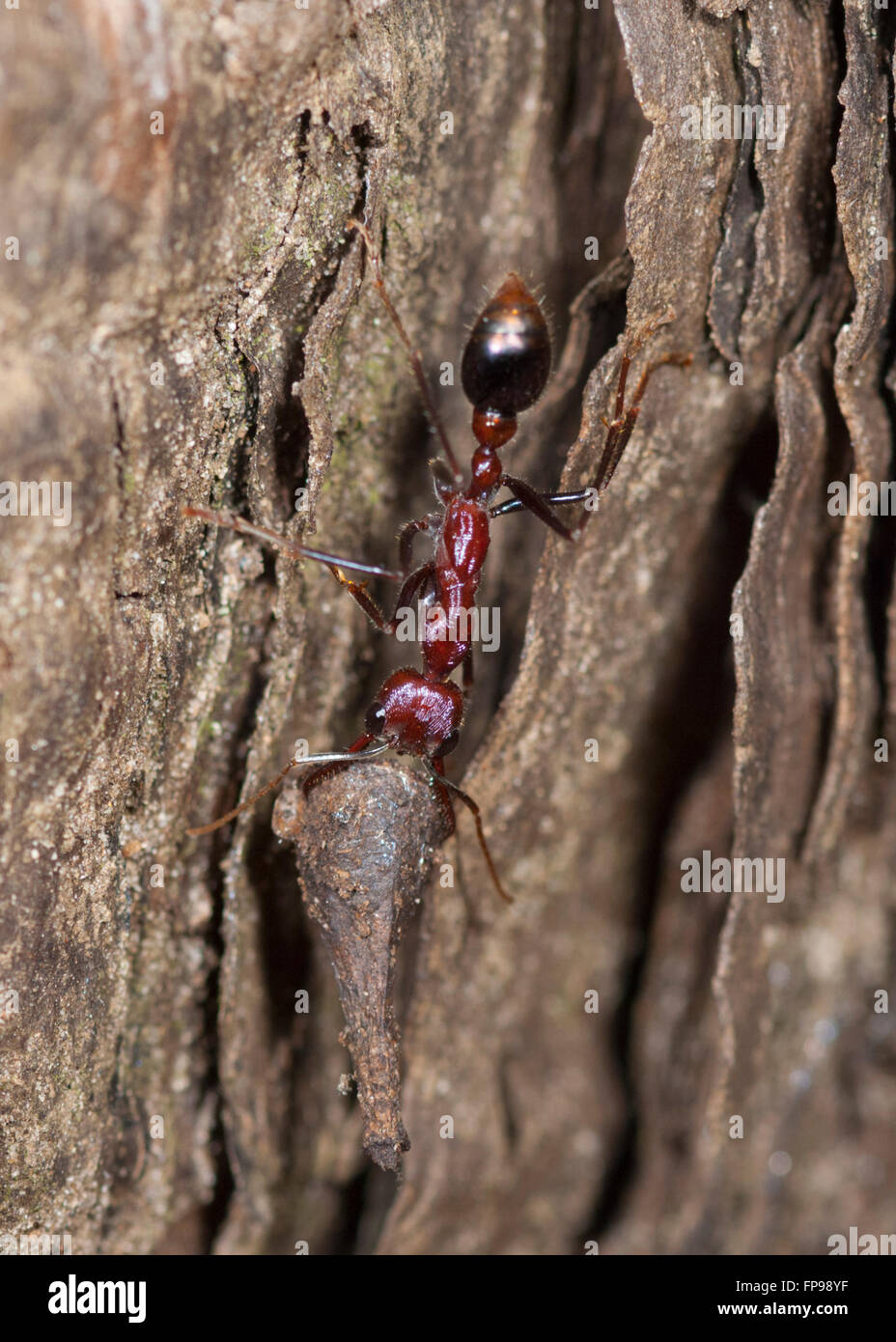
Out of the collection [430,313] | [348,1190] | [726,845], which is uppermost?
[430,313]

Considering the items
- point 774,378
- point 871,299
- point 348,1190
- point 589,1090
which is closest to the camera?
point 871,299

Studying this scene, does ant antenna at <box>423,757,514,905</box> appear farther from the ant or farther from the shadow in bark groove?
the shadow in bark groove

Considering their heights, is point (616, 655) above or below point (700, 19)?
below

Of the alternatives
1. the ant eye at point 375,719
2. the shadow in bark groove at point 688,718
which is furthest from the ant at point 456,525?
the shadow in bark groove at point 688,718

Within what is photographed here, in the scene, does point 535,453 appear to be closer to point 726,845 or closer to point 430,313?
point 430,313

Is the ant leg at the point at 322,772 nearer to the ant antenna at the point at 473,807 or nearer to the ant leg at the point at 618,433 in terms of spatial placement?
the ant antenna at the point at 473,807

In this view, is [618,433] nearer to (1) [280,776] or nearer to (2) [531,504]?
(2) [531,504]

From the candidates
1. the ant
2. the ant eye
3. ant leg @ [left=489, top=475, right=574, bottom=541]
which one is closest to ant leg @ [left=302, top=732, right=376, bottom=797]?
the ant
